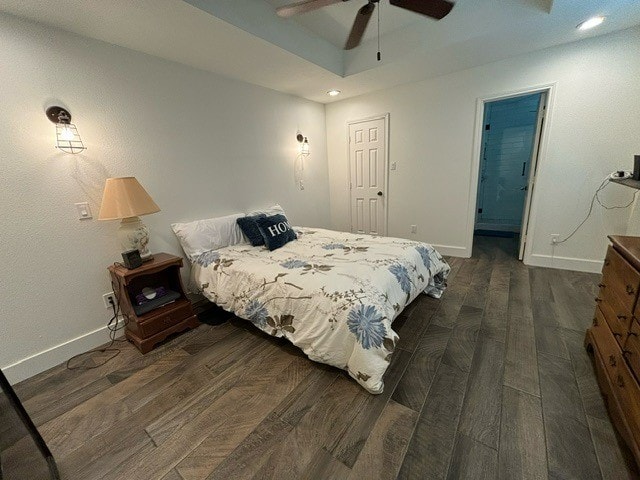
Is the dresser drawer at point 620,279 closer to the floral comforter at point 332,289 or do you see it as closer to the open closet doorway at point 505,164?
the floral comforter at point 332,289

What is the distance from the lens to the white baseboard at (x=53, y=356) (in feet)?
5.78

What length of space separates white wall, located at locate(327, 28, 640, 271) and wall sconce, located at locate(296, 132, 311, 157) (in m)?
0.73

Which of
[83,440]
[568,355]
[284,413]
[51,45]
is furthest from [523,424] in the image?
[51,45]

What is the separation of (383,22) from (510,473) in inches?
140

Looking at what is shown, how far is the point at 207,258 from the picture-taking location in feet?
7.95

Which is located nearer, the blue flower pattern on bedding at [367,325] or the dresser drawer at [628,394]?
the dresser drawer at [628,394]

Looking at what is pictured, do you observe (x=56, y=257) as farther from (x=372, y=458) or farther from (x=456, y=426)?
(x=456, y=426)

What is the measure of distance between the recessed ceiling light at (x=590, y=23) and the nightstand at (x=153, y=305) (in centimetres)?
400

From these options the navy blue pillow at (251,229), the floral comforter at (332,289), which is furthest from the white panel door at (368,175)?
the navy blue pillow at (251,229)

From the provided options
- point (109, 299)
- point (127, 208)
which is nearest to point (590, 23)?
point (127, 208)

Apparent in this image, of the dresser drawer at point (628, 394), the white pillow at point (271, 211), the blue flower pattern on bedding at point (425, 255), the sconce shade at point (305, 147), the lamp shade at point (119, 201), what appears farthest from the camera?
the sconce shade at point (305, 147)

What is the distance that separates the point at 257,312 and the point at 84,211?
1541mm

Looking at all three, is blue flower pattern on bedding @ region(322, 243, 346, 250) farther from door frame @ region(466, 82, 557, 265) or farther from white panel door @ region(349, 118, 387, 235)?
door frame @ region(466, 82, 557, 265)

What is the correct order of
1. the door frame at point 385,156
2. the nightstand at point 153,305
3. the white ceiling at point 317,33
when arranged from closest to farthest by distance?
1. the white ceiling at point 317,33
2. the nightstand at point 153,305
3. the door frame at point 385,156
